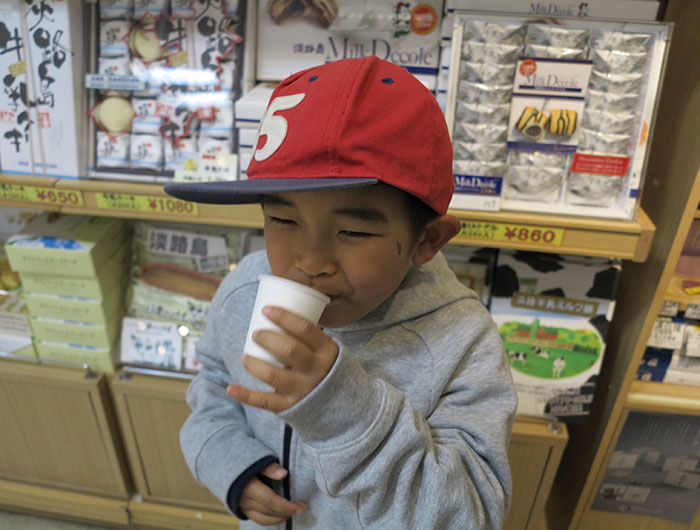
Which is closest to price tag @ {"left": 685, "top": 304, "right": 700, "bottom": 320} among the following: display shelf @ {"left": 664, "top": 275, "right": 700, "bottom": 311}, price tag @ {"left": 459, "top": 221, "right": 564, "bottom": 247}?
display shelf @ {"left": 664, "top": 275, "right": 700, "bottom": 311}

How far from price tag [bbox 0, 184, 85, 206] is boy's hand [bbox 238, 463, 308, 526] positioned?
741 mm

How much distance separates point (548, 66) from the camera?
0.92 m

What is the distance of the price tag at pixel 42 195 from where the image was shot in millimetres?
1093

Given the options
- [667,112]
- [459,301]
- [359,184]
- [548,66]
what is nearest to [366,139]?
[359,184]

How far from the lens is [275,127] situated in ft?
1.85

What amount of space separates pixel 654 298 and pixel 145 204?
1.12 meters

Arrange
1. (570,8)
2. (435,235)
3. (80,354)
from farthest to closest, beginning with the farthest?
(80,354)
(570,8)
(435,235)

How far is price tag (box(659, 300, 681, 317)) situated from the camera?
46.4 inches

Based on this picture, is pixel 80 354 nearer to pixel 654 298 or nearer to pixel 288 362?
pixel 288 362

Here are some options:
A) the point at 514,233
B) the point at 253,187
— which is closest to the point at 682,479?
the point at 514,233

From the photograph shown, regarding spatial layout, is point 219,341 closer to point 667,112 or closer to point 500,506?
point 500,506

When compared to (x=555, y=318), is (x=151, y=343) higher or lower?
lower

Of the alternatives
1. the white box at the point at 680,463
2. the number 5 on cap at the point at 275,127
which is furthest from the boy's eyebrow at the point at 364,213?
the white box at the point at 680,463

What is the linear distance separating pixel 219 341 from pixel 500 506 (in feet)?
1.71
